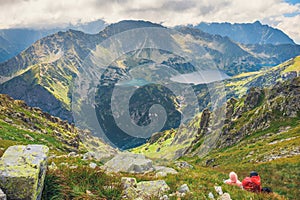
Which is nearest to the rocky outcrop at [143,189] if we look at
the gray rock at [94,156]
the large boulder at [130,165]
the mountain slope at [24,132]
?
the mountain slope at [24,132]

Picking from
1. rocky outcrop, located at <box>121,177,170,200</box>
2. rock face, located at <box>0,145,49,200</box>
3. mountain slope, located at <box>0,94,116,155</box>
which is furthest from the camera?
mountain slope, located at <box>0,94,116,155</box>

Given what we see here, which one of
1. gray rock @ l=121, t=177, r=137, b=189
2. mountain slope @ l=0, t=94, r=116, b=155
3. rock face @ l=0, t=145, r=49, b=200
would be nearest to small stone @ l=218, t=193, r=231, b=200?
gray rock @ l=121, t=177, r=137, b=189

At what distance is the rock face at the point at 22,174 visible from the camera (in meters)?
8.60

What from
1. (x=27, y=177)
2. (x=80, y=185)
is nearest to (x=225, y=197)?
(x=80, y=185)

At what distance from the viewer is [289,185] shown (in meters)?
27.0

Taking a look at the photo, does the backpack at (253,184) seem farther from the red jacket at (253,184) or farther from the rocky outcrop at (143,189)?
the rocky outcrop at (143,189)

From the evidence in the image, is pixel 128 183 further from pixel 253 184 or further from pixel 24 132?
pixel 24 132

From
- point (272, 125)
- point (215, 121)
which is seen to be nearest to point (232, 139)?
point (272, 125)

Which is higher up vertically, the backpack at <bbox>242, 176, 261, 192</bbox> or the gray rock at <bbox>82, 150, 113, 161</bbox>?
the gray rock at <bbox>82, 150, 113, 161</bbox>

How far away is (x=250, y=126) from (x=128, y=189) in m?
97.3

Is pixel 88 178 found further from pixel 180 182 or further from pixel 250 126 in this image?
pixel 250 126

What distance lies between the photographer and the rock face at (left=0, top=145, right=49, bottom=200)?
8.60 metres

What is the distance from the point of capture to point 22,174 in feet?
28.8

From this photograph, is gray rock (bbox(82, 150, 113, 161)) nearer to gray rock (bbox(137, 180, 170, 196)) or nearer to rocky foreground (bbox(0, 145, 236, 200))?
gray rock (bbox(137, 180, 170, 196))
